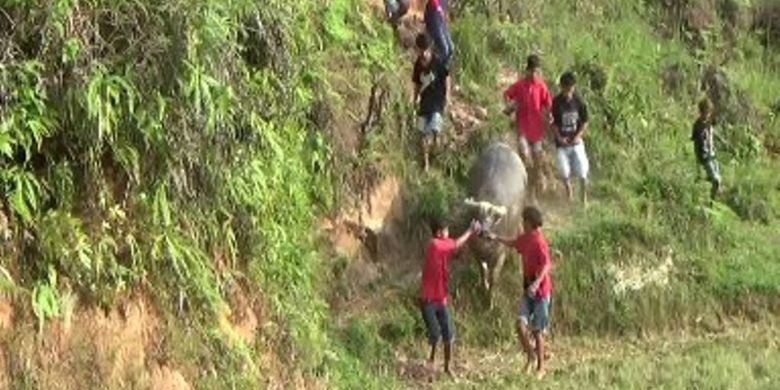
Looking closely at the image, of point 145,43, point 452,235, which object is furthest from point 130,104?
point 452,235

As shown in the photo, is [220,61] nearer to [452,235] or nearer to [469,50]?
[452,235]

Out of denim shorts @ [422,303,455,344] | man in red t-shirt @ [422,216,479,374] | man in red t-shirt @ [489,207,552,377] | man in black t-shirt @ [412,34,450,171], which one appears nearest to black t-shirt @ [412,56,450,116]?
man in black t-shirt @ [412,34,450,171]

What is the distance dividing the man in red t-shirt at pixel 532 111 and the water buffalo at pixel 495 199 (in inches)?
9.3

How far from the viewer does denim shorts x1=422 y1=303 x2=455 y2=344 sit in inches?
441

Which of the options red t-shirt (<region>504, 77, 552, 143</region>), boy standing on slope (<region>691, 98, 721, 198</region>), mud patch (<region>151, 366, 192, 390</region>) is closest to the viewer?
mud patch (<region>151, 366, 192, 390</region>)

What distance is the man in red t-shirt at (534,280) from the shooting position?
35.8 feet

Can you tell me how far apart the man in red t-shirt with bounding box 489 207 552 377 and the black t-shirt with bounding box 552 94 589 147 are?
5.52 ft

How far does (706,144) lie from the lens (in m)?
13.5

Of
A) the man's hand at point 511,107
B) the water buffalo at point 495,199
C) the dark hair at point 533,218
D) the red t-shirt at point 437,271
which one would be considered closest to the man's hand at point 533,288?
the dark hair at point 533,218

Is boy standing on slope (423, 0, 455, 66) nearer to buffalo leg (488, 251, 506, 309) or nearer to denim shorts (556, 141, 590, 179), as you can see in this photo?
denim shorts (556, 141, 590, 179)

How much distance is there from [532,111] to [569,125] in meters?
0.41

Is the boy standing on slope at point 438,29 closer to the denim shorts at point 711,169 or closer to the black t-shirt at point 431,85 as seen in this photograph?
the black t-shirt at point 431,85

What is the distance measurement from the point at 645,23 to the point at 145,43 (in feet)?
32.0

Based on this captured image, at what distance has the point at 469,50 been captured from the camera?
555 inches
